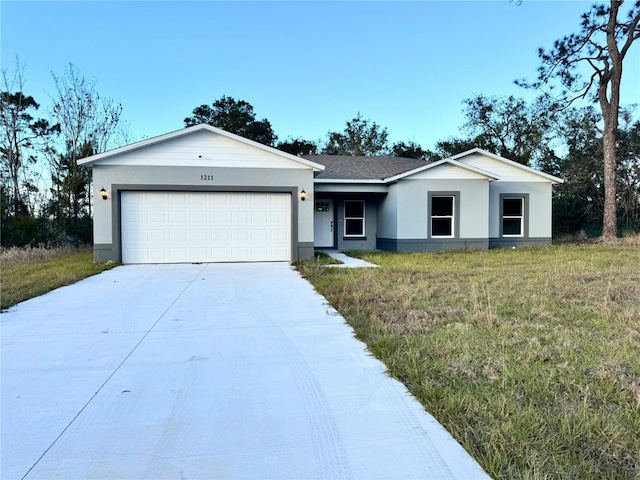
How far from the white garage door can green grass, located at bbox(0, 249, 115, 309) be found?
4.05 ft

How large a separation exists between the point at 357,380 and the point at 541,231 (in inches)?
621

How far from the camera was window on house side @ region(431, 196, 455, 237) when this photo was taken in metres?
14.8

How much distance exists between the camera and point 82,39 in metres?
14.4

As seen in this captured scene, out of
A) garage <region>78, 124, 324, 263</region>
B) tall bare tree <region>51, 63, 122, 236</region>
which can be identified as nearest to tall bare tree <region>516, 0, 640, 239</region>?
garage <region>78, 124, 324, 263</region>

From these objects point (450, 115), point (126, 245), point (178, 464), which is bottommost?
point (178, 464)

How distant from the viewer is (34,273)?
9.52m

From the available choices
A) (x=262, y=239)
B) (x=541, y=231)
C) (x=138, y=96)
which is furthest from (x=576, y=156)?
(x=138, y=96)

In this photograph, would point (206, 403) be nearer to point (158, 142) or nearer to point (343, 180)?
point (158, 142)

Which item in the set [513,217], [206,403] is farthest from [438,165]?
[206,403]

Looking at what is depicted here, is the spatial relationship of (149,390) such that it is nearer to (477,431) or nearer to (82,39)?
(477,431)

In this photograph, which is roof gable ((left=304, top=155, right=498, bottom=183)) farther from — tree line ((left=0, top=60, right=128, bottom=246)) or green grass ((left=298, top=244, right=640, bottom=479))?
tree line ((left=0, top=60, right=128, bottom=246))

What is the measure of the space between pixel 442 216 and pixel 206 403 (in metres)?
13.1

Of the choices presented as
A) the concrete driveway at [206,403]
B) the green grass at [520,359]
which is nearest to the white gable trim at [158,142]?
the green grass at [520,359]

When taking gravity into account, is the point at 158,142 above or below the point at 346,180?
above
